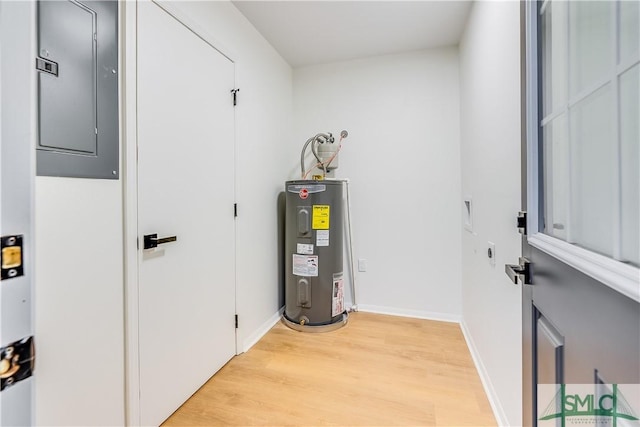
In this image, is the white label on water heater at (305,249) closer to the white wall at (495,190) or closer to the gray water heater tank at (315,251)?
the gray water heater tank at (315,251)

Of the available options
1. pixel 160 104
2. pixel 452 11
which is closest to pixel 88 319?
pixel 160 104

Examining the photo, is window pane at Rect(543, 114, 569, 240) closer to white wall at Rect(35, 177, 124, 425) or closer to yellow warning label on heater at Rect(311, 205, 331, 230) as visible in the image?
white wall at Rect(35, 177, 124, 425)

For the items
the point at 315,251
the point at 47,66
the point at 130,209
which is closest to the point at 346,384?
the point at 315,251

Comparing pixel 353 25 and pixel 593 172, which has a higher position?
pixel 353 25

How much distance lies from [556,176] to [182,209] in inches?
65.8

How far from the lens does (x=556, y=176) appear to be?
783 mm

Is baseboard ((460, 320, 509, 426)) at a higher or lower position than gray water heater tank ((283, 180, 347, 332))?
lower

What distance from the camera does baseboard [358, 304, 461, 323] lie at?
2725mm

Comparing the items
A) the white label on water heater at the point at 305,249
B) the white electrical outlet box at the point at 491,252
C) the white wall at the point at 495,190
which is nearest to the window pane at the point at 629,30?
the white wall at the point at 495,190

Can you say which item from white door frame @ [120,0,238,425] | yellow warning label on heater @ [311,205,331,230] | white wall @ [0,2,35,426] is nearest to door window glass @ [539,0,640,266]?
white wall @ [0,2,35,426]

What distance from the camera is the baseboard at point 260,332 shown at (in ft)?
7.30

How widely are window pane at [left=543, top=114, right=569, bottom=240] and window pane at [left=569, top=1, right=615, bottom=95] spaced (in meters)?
0.11

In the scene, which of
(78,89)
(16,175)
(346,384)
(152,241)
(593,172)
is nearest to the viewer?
(16,175)

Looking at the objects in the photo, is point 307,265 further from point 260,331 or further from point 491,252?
point 491,252
